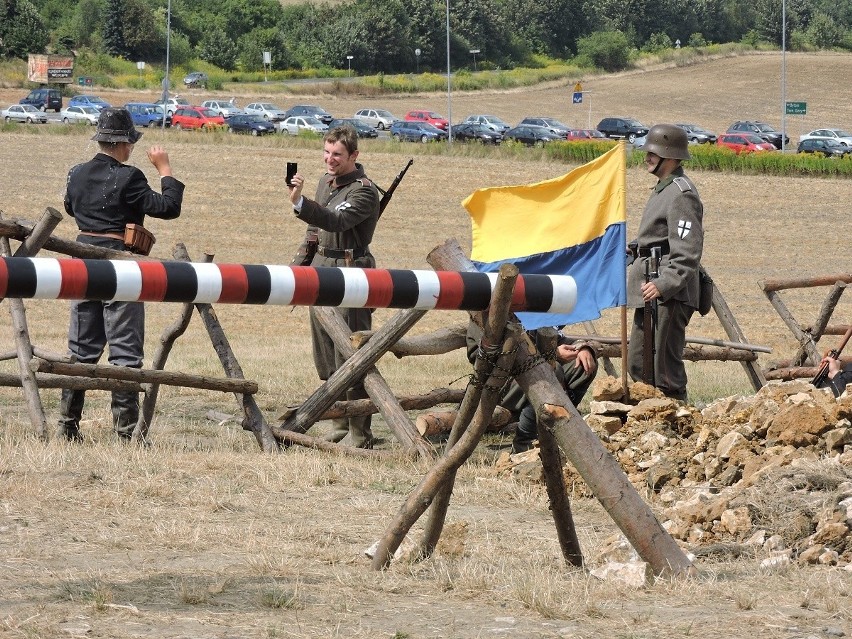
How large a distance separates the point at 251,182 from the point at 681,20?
299 ft

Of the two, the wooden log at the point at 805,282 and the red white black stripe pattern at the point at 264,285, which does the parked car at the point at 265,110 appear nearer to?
the wooden log at the point at 805,282

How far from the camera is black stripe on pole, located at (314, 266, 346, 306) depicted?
4.79 m

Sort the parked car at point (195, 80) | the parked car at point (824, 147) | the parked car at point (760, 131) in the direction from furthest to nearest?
the parked car at point (195, 80) < the parked car at point (760, 131) < the parked car at point (824, 147)

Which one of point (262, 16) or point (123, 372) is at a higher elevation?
point (262, 16)

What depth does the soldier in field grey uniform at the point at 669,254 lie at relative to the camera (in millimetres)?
8297

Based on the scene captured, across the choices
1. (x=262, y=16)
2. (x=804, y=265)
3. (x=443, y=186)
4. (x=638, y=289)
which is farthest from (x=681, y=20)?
(x=638, y=289)

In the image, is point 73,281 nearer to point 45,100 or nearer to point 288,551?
point 288,551

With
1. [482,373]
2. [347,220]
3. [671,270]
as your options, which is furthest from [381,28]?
[482,373]

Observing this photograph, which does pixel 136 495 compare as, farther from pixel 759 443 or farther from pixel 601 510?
pixel 759 443

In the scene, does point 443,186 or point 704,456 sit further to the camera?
point 443,186

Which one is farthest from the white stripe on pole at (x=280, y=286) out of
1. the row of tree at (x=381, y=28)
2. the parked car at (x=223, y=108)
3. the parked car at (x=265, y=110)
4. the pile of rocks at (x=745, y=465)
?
the row of tree at (x=381, y=28)

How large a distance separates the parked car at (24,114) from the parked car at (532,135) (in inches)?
807

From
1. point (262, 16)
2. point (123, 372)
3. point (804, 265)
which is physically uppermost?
point (262, 16)

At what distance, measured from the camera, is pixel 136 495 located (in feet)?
22.0
